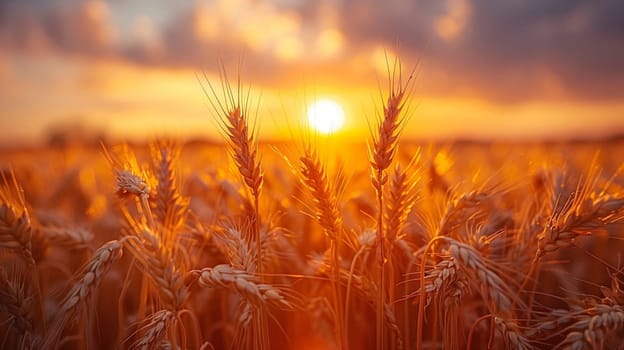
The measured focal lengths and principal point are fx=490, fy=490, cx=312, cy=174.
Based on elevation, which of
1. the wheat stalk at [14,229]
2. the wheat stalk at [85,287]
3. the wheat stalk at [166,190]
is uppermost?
the wheat stalk at [166,190]

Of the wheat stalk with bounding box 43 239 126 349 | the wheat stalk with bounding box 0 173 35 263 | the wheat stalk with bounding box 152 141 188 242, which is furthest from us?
the wheat stalk with bounding box 152 141 188 242

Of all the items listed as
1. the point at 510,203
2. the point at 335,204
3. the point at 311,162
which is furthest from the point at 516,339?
the point at 510,203

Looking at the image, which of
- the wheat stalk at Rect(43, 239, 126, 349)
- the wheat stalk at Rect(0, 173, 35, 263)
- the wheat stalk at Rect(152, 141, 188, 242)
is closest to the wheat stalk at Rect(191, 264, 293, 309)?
the wheat stalk at Rect(43, 239, 126, 349)

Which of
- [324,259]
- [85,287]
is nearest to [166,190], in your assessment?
[85,287]

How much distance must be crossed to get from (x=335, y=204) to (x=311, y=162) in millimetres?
209

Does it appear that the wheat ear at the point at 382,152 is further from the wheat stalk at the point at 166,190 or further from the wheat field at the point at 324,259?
the wheat stalk at the point at 166,190

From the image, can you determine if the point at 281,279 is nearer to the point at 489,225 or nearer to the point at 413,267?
the point at 413,267

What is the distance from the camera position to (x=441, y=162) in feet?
12.2

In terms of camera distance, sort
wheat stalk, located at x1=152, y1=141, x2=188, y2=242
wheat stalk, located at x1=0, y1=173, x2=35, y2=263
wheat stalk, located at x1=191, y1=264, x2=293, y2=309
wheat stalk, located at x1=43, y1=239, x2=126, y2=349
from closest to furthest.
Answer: wheat stalk, located at x1=191, y1=264, x2=293, y2=309 < wheat stalk, located at x1=43, y1=239, x2=126, y2=349 < wheat stalk, located at x1=0, y1=173, x2=35, y2=263 < wheat stalk, located at x1=152, y1=141, x2=188, y2=242

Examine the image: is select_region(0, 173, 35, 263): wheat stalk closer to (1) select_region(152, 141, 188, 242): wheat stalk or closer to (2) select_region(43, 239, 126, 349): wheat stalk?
(2) select_region(43, 239, 126, 349): wheat stalk

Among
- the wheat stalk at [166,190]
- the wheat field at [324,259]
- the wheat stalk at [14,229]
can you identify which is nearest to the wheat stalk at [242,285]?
the wheat field at [324,259]

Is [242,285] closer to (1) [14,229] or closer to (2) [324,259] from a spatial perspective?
(2) [324,259]

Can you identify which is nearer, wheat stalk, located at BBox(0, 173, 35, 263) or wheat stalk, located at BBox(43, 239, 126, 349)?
wheat stalk, located at BBox(43, 239, 126, 349)

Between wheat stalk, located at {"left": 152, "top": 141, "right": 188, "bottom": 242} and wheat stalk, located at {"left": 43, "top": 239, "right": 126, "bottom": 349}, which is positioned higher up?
wheat stalk, located at {"left": 152, "top": 141, "right": 188, "bottom": 242}
